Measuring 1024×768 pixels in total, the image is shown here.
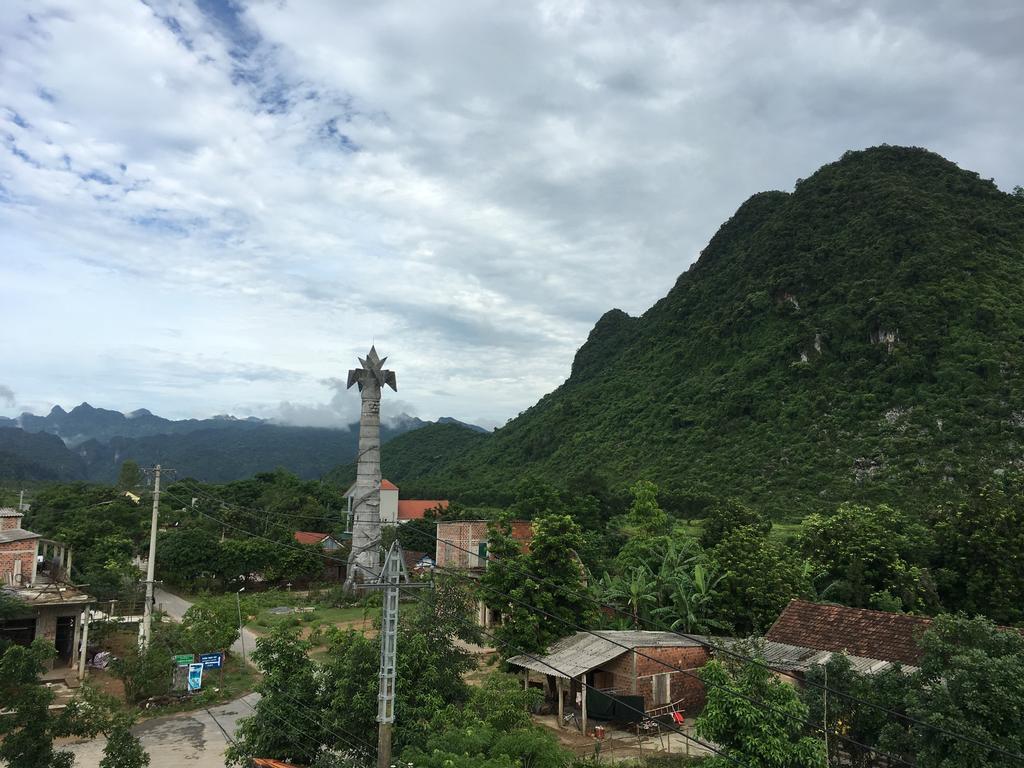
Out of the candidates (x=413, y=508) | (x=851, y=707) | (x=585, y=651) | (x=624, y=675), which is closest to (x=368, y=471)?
(x=413, y=508)

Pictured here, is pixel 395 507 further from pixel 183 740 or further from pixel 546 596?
pixel 183 740

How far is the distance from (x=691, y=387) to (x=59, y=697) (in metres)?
59.5

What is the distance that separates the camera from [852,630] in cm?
1833

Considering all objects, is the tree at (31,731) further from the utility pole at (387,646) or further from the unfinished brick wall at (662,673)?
the unfinished brick wall at (662,673)

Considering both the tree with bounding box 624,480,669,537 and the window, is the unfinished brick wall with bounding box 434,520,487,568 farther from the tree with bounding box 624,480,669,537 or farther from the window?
the window

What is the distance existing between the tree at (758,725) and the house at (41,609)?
19.7 m

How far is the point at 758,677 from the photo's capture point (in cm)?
1209

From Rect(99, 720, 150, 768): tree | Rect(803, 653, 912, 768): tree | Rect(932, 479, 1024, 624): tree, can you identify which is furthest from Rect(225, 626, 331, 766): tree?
Rect(932, 479, 1024, 624): tree

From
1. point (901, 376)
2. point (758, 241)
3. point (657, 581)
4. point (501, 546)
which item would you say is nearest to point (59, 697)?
point (501, 546)

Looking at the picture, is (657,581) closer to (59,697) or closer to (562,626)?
(562,626)

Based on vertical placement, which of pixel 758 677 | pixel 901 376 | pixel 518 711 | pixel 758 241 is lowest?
pixel 518 711

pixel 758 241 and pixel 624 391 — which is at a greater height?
pixel 758 241

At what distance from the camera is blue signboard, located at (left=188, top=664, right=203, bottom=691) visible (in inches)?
865

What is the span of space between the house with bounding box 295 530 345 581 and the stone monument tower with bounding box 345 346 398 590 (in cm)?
372
